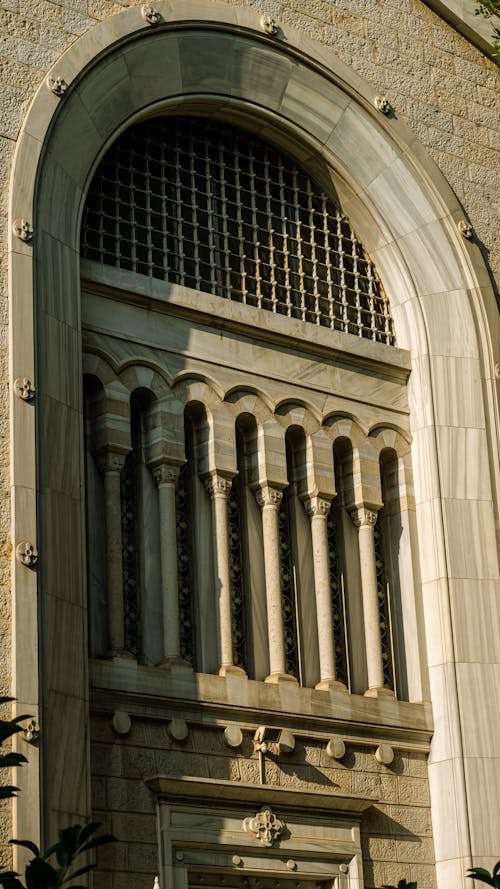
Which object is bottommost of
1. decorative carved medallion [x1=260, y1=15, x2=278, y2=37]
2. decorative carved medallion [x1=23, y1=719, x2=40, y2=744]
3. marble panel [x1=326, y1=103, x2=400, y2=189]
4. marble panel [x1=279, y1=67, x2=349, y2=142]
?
decorative carved medallion [x1=23, y1=719, x2=40, y2=744]

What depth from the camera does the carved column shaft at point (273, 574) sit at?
52.0 ft

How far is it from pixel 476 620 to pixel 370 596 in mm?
1061

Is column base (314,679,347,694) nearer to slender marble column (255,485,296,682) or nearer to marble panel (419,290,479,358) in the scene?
slender marble column (255,485,296,682)

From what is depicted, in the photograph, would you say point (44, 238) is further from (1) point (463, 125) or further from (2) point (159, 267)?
(1) point (463, 125)

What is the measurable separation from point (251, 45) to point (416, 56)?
231 centimetres

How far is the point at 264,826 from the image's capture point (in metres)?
15.0

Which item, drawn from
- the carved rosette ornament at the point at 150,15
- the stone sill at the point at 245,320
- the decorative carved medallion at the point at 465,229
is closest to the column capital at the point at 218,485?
the stone sill at the point at 245,320

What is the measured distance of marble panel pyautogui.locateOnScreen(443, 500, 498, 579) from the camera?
56.0 ft

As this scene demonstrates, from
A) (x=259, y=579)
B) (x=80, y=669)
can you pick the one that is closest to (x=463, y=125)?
(x=259, y=579)

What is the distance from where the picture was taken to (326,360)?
56.9 ft

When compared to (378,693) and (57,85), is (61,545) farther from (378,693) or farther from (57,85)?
(57,85)

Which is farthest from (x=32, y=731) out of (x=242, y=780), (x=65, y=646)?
(x=242, y=780)

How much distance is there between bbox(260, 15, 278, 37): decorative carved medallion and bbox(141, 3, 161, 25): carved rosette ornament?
1.27 metres

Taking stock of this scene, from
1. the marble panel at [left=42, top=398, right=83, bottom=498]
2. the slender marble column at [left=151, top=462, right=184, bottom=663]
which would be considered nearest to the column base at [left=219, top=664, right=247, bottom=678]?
the slender marble column at [left=151, top=462, right=184, bottom=663]
